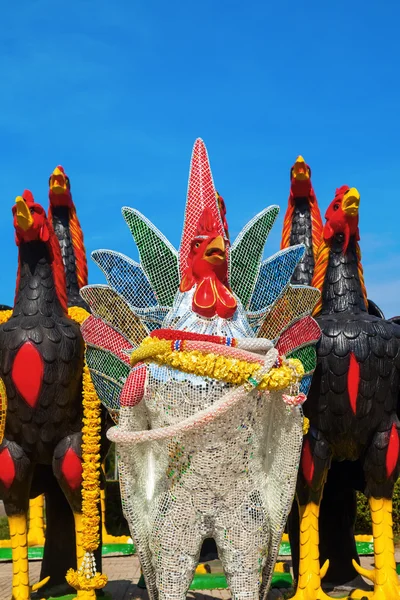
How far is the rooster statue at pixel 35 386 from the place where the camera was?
4.27 m

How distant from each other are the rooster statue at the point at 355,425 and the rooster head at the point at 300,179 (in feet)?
3.91

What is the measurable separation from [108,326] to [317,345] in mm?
1389

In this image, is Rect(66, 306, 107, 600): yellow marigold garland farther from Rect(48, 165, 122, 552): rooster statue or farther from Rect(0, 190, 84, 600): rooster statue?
Rect(48, 165, 122, 552): rooster statue

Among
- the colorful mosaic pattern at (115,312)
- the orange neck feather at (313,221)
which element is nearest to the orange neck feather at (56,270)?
the colorful mosaic pattern at (115,312)

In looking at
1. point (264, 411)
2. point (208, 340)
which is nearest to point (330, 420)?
point (264, 411)

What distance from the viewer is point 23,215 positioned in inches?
169

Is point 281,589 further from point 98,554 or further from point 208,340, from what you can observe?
point 208,340

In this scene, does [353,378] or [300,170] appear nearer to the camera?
[353,378]

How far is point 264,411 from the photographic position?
3207 mm

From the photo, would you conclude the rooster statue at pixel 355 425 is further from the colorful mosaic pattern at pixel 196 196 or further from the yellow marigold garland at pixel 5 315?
the yellow marigold garland at pixel 5 315

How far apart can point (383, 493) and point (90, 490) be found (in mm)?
1860

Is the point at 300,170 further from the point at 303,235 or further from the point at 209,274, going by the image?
the point at 209,274

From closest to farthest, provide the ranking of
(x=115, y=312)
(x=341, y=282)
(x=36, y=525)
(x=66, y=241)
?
(x=115, y=312)
(x=341, y=282)
(x=66, y=241)
(x=36, y=525)

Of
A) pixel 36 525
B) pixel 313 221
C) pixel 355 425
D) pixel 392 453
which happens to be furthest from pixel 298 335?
pixel 36 525
